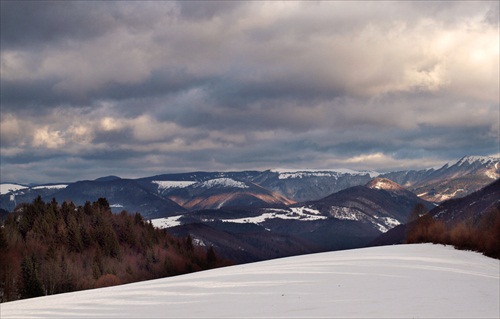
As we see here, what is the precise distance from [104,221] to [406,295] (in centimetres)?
15470

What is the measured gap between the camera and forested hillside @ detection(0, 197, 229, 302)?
372 feet

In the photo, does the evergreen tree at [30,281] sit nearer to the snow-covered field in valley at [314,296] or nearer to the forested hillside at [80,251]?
the forested hillside at [80,251]

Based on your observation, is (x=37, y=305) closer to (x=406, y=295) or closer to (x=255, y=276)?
(x=255, y=276)

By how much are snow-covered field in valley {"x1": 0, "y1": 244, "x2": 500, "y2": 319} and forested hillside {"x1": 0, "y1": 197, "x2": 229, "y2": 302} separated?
3149 inches

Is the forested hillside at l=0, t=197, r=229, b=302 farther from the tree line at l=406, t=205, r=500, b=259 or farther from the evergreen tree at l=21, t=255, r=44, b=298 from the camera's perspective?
the tree line at l=406, t=205, r=500, b=259

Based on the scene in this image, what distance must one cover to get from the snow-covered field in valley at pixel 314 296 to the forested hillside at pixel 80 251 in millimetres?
79988

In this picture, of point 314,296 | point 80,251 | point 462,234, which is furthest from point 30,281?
point 314,296

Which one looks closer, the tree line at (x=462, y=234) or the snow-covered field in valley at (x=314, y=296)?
the snow-covered field in valley at (x=314, y=296)

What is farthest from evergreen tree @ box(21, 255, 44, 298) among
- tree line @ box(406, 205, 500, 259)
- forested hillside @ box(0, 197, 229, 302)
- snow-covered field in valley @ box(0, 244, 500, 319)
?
snow-covered field in valley @ box(0, 244, 500, 319)

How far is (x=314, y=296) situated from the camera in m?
27.7

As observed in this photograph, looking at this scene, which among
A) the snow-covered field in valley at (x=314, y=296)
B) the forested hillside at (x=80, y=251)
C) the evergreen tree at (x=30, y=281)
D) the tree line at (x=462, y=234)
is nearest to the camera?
the snow-covered field in valley at (x=314, y=296)

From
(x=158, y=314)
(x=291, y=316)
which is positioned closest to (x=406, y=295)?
(x=291, y=316)

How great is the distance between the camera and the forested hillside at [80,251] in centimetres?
11350

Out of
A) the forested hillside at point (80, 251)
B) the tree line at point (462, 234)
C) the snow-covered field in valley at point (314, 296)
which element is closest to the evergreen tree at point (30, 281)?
the forested hillside at point (80, 251)
